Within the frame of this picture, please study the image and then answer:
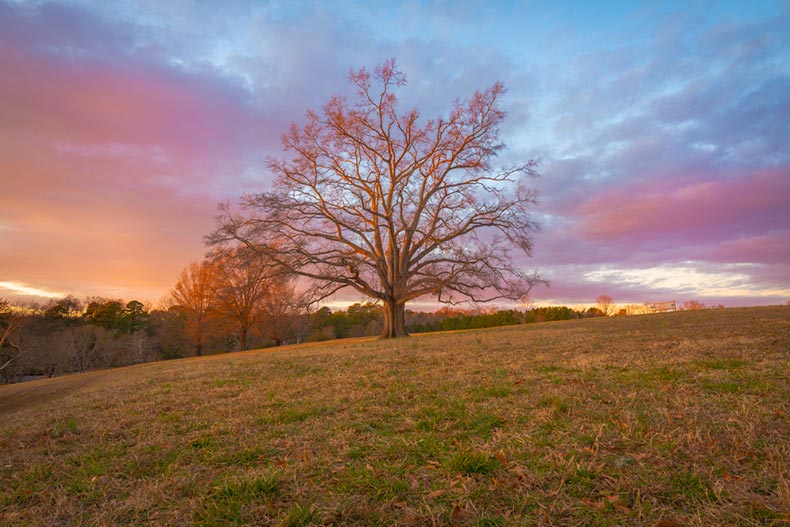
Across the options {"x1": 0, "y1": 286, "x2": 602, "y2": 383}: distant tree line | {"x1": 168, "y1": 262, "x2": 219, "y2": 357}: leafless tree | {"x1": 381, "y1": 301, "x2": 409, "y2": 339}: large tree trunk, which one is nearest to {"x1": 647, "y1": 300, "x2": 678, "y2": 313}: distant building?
{"x1": 0, "y1": 286, "x2": 602, "y2": 383}: distant tree line

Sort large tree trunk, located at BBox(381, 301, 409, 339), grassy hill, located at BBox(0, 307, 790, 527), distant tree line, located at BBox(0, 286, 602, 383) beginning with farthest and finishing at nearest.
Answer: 1. distant tree line, located at BBox(0, 286, 602, 383)
2. large tree trunk, located at BBox(381, 301, 409, 339)
3. grassy hill, located at BBox(0, 307, 790, 527)

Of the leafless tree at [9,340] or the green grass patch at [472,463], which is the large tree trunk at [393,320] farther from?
the leafless tree at [9,340]

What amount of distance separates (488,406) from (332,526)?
10.5 feet

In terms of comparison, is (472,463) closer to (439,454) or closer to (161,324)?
(439,454)

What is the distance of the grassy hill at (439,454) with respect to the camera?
114 inches

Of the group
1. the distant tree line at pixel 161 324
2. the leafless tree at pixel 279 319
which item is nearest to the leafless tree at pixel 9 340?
the distant tree line at pixel 161 324

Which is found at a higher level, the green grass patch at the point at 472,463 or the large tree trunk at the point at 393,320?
the large tree trunk at the point at 393,320

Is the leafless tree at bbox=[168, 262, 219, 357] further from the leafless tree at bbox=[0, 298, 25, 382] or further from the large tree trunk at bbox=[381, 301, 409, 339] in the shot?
the large tree trunk at bbox=[381, 301, 409, 339]

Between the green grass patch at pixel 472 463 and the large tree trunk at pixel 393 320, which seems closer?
the green grass patch at pixel 472 463

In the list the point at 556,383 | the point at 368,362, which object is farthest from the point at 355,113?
the point at 556,383

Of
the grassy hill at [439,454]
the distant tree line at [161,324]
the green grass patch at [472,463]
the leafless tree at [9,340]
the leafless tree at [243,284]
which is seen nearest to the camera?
the grassy hill at [439,454]

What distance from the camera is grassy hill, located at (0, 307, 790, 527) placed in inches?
114

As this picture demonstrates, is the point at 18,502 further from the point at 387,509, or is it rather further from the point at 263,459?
the point at 387,509

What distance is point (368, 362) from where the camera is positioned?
36.2ft
